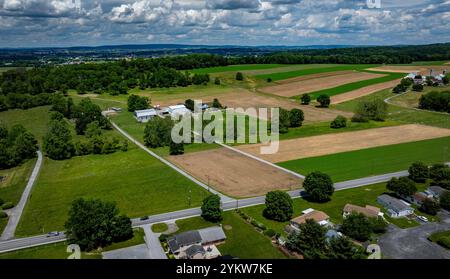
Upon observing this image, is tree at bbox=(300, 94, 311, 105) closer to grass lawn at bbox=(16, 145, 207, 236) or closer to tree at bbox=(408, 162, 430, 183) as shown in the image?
tree at bbox=(408, 162, 430, 183)

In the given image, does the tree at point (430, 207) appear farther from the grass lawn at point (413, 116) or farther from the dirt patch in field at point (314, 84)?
the dirt patch in field at point (314, 84)

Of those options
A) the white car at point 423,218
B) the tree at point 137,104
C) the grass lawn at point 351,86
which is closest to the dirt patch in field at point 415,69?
the grass lawn at point 351,86

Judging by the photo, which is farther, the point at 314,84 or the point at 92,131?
the point at 314,84

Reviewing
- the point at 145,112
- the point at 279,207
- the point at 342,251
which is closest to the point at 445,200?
the point at 279,207

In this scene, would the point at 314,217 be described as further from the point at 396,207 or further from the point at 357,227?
the point at 396,207
